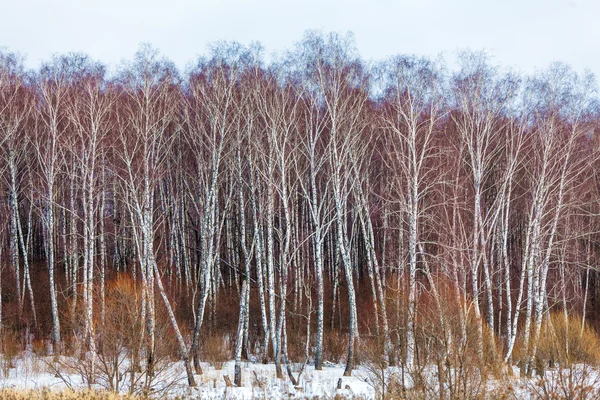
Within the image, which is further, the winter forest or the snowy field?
the winter forest

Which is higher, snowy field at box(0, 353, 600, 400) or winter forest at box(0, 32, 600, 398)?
winter forest at box(0, 32, 600, 398)

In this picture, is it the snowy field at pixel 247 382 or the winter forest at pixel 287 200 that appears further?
the winter forest at pixel 287 200

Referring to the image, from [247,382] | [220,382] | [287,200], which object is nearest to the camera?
[247,382]

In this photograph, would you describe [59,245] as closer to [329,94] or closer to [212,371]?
[212,371]

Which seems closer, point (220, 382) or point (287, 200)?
point (220, 382)

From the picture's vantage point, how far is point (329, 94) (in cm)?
2386

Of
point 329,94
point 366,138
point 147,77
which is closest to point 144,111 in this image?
point 147,77

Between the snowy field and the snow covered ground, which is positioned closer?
the snowy field

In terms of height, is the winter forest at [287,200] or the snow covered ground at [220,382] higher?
the winter forest at [287,200]

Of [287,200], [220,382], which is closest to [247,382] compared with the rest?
[220,382]

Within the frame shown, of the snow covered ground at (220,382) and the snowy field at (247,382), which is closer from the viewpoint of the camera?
the snowy field at (247,382)

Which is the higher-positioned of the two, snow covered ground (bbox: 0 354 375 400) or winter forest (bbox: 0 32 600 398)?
winter forest (bbox: 0 32 600 398)

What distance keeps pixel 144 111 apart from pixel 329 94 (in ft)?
23.3

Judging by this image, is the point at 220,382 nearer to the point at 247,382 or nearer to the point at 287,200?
the point at 247,382
